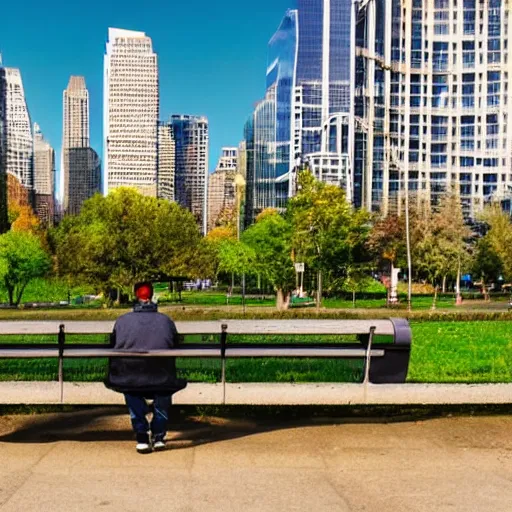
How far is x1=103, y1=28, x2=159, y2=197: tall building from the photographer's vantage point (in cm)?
18288

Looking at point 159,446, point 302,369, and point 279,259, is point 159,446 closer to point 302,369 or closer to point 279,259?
point 302,369

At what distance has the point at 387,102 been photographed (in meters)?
112

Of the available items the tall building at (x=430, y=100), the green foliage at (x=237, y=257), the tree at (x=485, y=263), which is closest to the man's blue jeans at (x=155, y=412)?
the green foliage at (x=237, y=257)

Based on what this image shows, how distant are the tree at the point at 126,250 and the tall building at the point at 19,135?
390 feet

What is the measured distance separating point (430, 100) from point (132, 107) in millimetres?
91765

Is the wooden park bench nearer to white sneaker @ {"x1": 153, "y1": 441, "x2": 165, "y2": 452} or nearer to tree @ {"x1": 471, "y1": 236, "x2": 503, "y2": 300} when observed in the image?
white sneaker @ {"x1": 153, "y1": 441, "x2": 165, "y2": 452}

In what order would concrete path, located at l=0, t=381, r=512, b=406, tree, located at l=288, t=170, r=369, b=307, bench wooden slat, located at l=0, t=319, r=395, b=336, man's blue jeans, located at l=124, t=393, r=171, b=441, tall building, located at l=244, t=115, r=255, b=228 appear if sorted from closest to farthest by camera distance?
man's blue jeans, located at l=124, t=393, r=171, b=441 → concrete path, located at l=0, t=381, r=512, b=406 → bench wooden slat, located at l=0, t=319, r=395, b=336 → tree, located at l=288, t=170, r=369, b=307 → tall building, located at l=244, t=115, r=255, b=228

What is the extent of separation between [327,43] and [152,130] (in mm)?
82905

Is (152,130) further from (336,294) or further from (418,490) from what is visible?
(418,490)

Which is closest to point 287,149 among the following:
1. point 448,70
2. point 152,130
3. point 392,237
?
point 448,70

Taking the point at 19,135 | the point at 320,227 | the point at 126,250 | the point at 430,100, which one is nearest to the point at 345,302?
the point at 320,227

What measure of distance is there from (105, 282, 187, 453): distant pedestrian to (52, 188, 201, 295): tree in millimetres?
41650

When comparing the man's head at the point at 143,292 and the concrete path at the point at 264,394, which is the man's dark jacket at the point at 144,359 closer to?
the man's head at the point at 143,292

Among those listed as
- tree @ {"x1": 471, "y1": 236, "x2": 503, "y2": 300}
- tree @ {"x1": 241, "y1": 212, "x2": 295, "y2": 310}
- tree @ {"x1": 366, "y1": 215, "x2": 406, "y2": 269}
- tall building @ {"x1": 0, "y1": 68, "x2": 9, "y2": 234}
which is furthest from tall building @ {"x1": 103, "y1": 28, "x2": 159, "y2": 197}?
tree @ {"x1": 241, "y1": 212, "x2": 295, "y2": 310}
